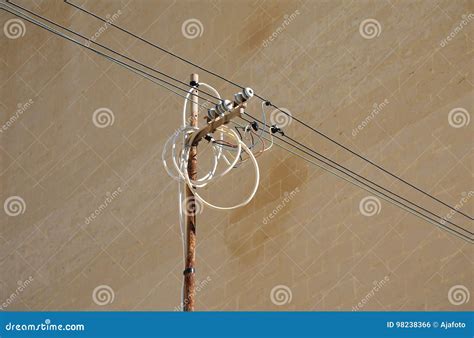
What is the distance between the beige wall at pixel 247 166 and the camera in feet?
64.6

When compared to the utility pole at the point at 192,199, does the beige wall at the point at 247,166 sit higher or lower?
higher

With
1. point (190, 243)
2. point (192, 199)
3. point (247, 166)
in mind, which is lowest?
point (190, 243)

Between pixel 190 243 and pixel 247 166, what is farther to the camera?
pixel 247 166

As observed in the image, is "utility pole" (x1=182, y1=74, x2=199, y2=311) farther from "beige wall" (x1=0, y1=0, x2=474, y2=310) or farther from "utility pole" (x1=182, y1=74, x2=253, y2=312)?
"beige wall" (x1=0, y1=0, x2=474, y2=310)

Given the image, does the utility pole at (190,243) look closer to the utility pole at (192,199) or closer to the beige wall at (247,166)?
the utility pole at (192,199)

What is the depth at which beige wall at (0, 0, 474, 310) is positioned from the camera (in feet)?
64.6

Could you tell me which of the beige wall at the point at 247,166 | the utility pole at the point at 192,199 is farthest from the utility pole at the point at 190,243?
the beige wall at the point at 247,166

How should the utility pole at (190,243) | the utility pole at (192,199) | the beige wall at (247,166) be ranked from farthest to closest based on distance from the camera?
the beige wall at (247,166)
the utility pole at (190,243)
the utility pole at (192,199)

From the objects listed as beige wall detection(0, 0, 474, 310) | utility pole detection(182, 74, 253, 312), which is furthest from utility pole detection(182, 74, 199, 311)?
beige wall detection(0, 0, 474, 310)

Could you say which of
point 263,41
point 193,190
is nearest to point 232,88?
point 263,41

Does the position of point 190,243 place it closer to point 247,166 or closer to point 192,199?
point 192,199

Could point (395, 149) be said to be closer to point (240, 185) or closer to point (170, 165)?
point (240, 185)

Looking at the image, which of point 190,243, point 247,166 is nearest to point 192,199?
point 190,243

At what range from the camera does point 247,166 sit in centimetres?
2019
